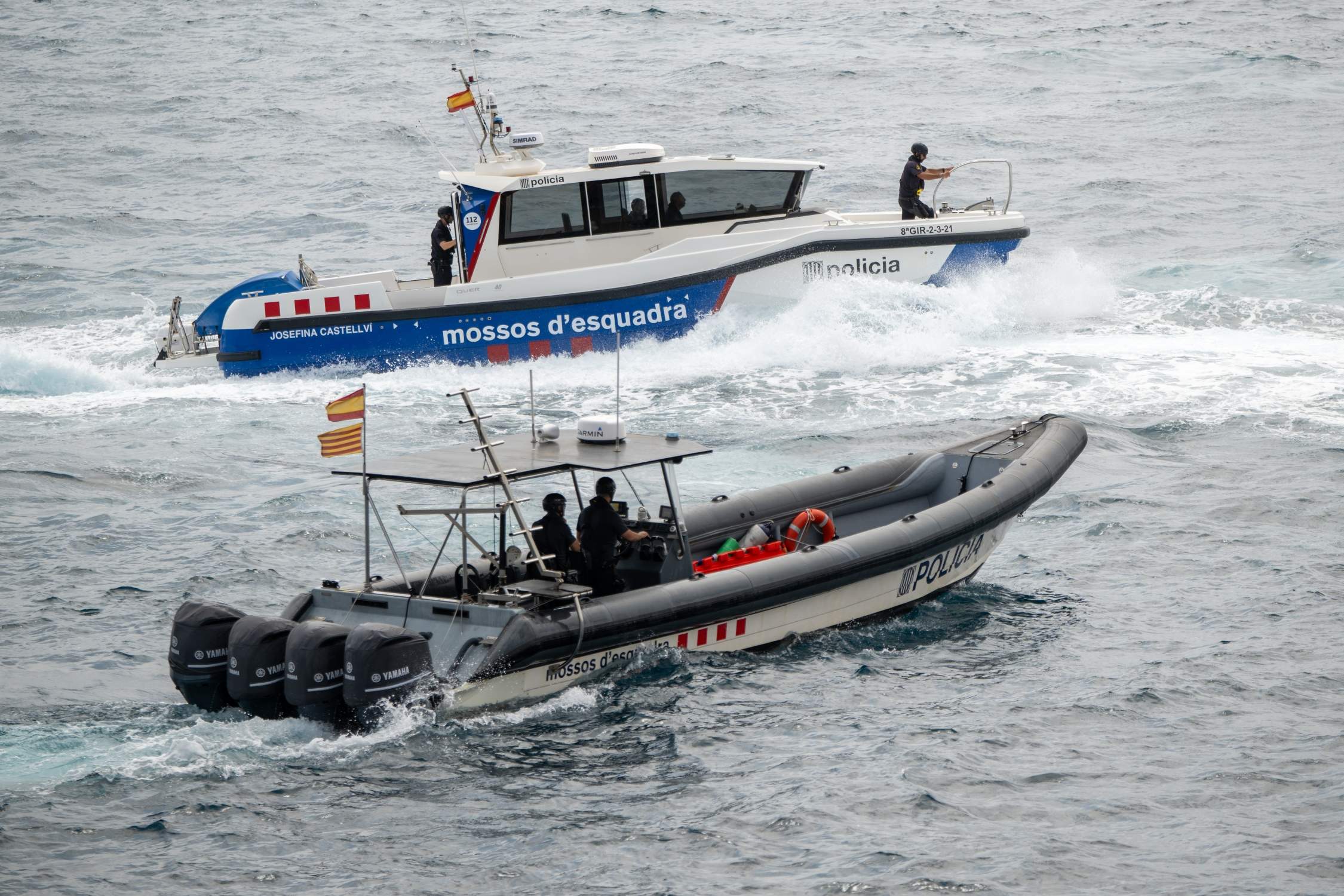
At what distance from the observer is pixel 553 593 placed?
924 cm

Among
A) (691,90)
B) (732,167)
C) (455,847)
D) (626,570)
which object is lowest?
(455,847)

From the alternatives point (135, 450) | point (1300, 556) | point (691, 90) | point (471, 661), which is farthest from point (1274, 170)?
point (471, 661)

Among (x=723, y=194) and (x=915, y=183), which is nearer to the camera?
(x=723, y=194)

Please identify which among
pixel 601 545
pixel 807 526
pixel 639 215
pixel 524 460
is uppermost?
pixel 639 215

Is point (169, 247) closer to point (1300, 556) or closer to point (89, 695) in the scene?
point (89, 695)

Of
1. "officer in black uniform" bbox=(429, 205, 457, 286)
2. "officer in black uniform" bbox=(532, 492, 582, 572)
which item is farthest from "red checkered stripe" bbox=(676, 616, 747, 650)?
"officer in black uniform" bbox=(429, 205, 457, 286)

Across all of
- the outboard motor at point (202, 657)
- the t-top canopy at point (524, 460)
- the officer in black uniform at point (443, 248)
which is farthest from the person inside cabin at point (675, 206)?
the outboard motor at point (202, 657)

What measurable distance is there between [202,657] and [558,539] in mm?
2207

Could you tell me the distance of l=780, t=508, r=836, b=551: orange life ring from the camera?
1102 cm

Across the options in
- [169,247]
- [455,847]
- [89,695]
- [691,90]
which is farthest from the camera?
[691,90]

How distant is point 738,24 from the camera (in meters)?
39.6

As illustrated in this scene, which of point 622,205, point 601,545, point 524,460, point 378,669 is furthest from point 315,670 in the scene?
point 622,205

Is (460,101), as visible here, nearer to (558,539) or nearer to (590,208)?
(590,208)

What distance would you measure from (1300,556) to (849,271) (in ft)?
23.4
